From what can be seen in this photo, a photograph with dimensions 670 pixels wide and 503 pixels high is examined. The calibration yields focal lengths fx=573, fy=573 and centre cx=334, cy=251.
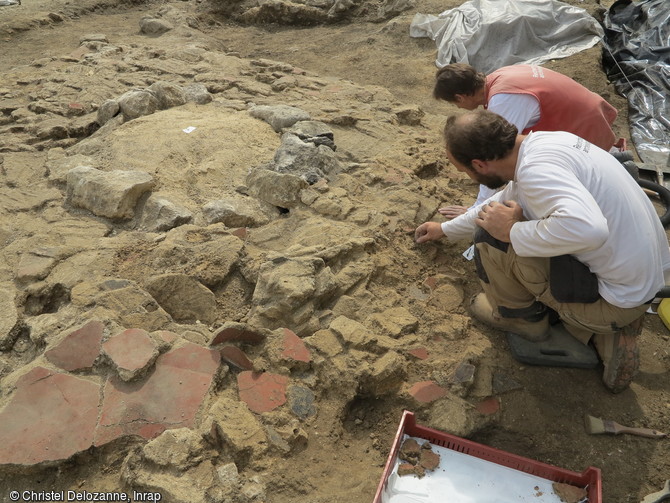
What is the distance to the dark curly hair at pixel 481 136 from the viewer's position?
232cm

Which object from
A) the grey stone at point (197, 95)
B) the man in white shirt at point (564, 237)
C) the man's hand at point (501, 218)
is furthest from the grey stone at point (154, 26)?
the man's hand at point (501, 218)

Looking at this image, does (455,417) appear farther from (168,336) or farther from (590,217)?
(168,336)

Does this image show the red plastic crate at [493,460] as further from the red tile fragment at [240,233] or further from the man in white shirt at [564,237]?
the red tile fragment at [240,233]

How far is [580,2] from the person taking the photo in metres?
7.10

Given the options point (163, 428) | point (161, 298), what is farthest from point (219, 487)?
point (161, 298)

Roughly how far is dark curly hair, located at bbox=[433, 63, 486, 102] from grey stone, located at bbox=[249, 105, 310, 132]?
51.5 inches

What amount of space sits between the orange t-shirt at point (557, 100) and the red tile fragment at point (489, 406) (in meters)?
1.57

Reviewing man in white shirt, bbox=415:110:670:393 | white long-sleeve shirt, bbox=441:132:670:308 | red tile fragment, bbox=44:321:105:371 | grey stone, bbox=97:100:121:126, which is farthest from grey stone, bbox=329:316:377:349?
grey stone, bbox=97:100:121:126

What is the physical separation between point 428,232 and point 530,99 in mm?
907

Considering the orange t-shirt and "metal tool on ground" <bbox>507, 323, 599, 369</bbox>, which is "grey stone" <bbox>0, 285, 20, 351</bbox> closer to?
"metal tool on ground" <bbox>507, 323, 599, 369</bbox>

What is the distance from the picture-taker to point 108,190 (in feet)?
10.9

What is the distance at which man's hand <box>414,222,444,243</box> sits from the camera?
3.11 metres

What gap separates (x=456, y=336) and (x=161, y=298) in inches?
56.3

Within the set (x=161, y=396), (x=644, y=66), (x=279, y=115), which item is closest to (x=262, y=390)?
(x=161, y=396)
